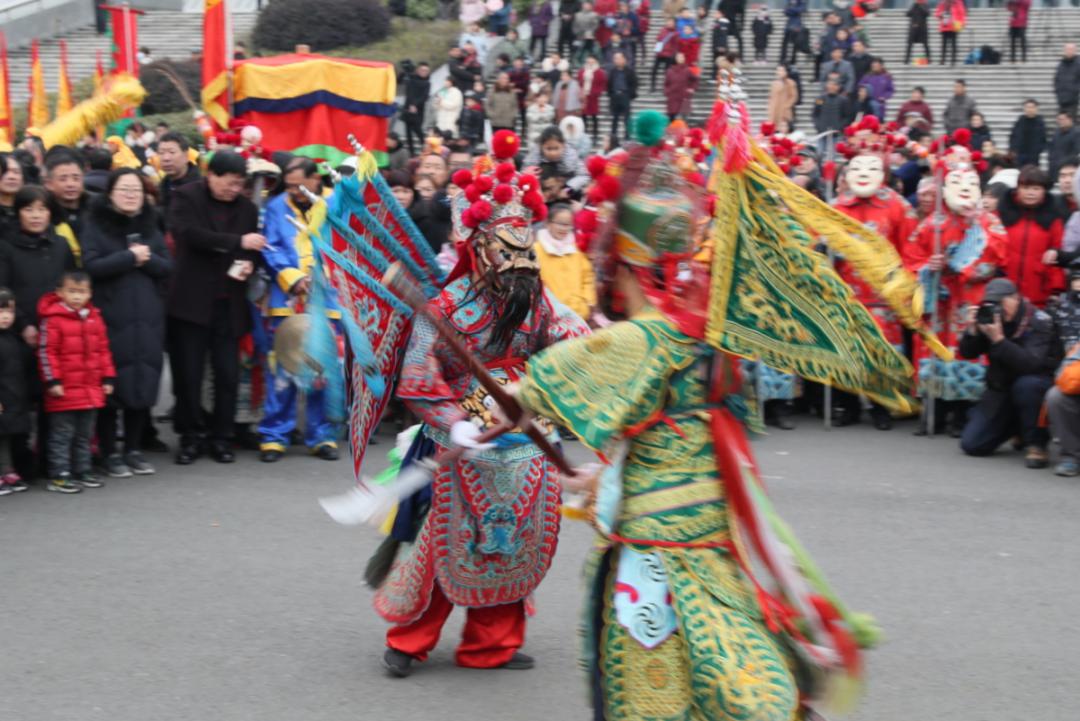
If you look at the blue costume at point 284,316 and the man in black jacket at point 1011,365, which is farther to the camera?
the man in black jacket at point 1011,365

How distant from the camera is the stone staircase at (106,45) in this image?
28.6m

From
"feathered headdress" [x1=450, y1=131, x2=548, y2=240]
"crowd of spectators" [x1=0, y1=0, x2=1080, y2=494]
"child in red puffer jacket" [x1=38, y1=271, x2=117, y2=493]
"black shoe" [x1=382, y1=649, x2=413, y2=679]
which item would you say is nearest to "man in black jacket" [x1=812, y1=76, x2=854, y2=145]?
"crowd of spectators" [x1=0, y1=0, x2=1080, y2=494]

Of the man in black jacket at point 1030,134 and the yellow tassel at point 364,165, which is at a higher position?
the yellow tassel at point 364,165

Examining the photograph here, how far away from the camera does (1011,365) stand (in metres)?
9.35

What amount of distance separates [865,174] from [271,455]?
475cm

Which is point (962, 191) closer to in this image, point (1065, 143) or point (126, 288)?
point (126, 288)

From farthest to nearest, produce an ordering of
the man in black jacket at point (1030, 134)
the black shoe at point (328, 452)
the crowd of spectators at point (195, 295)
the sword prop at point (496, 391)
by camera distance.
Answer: the man in black jacket at point (1030, 134) < the black shoe at point (328, 452) < the crowd of spectators at point (195, 295) < the sword prop at point (496, 391)

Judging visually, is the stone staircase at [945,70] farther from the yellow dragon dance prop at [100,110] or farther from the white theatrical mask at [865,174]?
the yellow dragon dance prop at [100,110]

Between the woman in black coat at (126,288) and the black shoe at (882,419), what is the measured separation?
5194 millimetres

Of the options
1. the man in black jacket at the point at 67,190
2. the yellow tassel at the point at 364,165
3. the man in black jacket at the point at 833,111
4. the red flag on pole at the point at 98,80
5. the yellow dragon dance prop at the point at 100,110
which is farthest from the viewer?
the man in black jacket at the point at 833,111

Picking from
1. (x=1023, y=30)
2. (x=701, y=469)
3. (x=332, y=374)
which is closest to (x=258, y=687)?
(x=332, y=374)

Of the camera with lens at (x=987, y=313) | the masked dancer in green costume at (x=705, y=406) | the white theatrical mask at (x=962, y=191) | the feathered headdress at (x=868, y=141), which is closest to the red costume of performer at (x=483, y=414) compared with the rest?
the masked dancer in green costume at (x=705, y=406)

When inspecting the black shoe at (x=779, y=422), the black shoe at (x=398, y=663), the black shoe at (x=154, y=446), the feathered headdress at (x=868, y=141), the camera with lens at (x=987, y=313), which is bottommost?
the black shoe at (x=779, y=422)

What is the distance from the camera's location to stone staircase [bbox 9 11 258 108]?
28.6 meters
